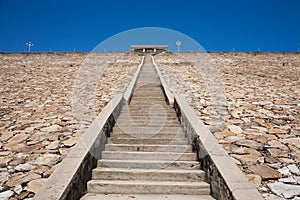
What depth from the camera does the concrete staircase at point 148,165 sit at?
328 cm

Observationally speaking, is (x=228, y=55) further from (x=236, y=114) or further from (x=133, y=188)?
(x=133, y=188)

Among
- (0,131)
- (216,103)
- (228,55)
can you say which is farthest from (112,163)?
(228,55)

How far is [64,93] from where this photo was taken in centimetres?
927

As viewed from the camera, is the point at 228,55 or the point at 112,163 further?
the point at 228,55

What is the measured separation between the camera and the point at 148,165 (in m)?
3.75

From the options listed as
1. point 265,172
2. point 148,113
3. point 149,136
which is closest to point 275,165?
point 265,172

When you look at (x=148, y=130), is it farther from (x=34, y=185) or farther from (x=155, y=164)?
(x=34, y=185)

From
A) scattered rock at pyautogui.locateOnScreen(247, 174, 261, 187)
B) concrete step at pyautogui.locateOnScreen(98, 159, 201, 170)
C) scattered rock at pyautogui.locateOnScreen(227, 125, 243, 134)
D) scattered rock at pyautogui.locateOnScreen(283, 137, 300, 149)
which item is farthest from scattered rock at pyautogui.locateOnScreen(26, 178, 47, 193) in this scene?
scattered rock at pyautogui.locateOnScreen(283, 137, 300, 149)

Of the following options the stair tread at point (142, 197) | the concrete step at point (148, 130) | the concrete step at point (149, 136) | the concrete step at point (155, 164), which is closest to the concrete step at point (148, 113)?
the concrete step at point (148, 130)

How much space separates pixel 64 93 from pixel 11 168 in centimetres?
608

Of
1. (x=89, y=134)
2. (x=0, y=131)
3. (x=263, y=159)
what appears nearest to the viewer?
(x=263, y=159)

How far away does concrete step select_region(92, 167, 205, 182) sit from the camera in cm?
350

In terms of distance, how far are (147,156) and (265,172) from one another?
1.71 metres

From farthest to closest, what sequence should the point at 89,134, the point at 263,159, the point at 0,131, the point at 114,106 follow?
the point at 114,106 < the point at 0,131 < the point at 89,134 < the point at 263,159
